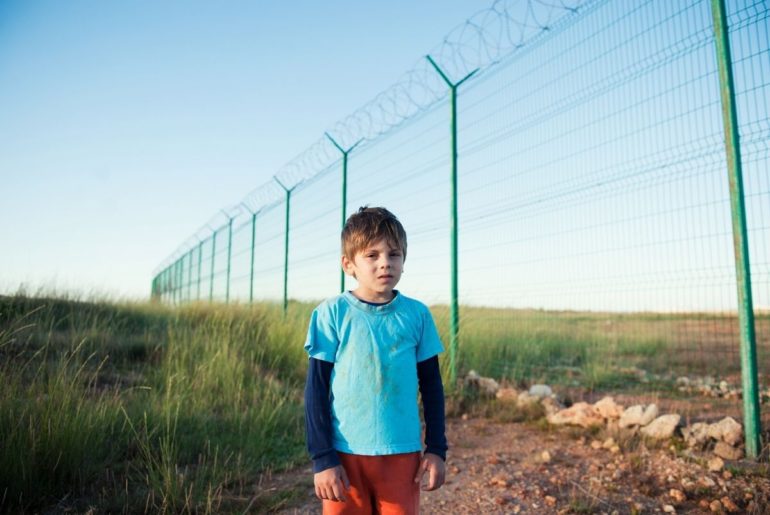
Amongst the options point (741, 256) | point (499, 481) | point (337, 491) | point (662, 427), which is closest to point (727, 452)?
point (662, 427)

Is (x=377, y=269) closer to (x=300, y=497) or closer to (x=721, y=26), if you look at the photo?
(x=300, y=497)

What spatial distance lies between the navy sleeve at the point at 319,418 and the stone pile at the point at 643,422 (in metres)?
2.42

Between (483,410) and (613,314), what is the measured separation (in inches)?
52.5

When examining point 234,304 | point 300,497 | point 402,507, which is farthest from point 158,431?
point 234,304

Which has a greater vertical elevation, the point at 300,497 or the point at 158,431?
the point at 158,431

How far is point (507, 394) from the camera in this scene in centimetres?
465

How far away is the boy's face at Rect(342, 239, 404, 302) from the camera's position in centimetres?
155

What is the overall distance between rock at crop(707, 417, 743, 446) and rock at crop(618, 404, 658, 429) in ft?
1.27

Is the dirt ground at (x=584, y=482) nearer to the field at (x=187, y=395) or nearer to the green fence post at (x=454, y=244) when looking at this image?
the field at (x=187, y=395)

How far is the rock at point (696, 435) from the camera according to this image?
3.20 meters

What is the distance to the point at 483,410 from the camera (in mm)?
4457

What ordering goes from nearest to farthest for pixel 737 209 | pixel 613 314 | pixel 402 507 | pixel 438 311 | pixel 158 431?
pixel 402 507 → pixel 737 209 → pixel 158 431 → pixel 613 314 → pixel 438 311

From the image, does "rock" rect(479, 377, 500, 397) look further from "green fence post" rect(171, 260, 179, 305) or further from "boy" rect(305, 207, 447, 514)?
"green fence post" rect(171, 260, 179, 305)

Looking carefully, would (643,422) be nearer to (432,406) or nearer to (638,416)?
(638,416)
